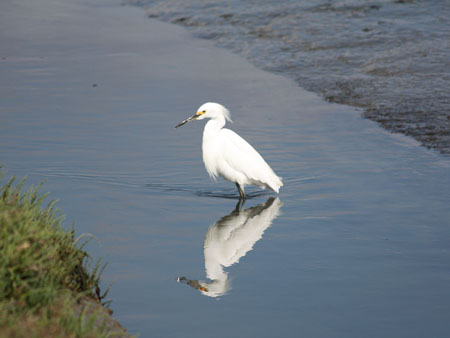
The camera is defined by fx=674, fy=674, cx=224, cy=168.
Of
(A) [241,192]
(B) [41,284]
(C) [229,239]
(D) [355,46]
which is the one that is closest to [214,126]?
(A) [241,192]

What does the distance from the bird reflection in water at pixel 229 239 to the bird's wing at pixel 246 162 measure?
0.22 m

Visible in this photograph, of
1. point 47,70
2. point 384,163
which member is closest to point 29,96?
point 47,70

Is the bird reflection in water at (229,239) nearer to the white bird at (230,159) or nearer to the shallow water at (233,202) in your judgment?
the shallow water at (233,202)

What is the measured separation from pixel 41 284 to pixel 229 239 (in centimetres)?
A: 233

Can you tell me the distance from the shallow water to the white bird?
0.67ft

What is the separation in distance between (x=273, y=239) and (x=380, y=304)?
1339mm

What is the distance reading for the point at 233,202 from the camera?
6.66 meters

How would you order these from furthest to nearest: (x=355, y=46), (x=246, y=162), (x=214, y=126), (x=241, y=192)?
(x=355, y=46) → (x=214, y=126) → (x=241, y=192) → (x=246, y=162)

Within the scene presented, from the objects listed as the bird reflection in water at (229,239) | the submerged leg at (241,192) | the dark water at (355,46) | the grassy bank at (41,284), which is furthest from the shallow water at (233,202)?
the dark water at (355,46)

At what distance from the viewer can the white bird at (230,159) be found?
6.66 metres

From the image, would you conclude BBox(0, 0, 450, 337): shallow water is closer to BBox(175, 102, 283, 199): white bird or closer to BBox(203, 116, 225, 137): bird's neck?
BBox(175, 102, 283, 199): white bird

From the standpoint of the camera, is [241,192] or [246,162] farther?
[241,192]

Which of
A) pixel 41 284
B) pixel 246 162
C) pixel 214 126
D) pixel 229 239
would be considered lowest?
pixel 229 239

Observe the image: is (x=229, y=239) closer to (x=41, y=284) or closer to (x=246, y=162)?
(x=246, y=162)
